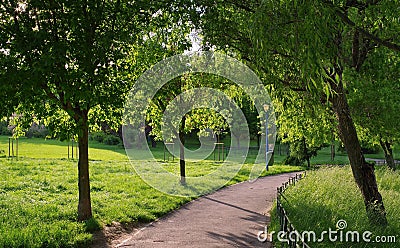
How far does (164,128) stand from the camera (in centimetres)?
1912

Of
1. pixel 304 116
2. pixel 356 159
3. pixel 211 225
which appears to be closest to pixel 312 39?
pixel 356 159

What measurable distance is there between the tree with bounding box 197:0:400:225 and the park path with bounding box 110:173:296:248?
10.4 feet

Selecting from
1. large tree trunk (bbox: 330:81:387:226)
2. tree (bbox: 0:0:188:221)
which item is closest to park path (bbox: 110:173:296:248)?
large tree trunk (bbox: 330:81:387:226)

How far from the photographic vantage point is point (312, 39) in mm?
5422

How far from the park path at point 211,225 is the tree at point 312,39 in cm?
316

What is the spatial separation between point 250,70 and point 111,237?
553cm

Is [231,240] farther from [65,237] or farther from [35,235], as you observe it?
[35,235]

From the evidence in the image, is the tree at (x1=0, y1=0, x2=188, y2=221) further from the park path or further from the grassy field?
the grassy field

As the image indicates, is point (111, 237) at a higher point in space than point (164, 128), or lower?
lower

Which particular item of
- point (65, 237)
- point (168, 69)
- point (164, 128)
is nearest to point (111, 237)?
point (65, 237)

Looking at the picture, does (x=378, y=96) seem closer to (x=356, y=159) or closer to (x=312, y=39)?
(x=356, y=159)

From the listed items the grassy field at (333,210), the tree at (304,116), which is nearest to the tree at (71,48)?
the tree at (304,116)

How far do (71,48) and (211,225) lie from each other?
18.6 feet

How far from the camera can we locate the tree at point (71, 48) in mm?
8781
